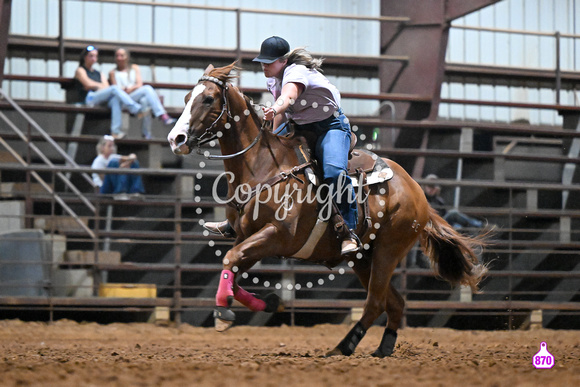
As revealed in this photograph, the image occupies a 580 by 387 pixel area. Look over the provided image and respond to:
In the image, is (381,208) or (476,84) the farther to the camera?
(476,84)

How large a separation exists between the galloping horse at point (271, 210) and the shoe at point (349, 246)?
14 centimetres

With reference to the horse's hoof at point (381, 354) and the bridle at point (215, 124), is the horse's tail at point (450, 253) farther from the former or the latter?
the bridle at point (215, 124)

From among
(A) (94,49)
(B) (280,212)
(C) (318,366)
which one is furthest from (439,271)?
(A) (94,49)

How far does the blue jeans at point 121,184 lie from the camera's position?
9.56 m

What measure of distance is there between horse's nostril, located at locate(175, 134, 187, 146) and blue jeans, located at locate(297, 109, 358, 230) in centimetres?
107

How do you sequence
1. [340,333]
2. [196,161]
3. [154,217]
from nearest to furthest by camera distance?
[340,333], [154,217], [196,161]

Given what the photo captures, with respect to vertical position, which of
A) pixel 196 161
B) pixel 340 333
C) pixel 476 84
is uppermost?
pixel 476 84

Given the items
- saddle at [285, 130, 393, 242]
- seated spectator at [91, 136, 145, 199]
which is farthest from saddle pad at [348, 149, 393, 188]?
seated spectator at [91, 136, 145, 199]

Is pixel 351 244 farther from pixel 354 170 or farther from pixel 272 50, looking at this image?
pixel 272 50

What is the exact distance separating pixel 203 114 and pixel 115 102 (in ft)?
17.7

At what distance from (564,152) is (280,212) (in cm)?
874

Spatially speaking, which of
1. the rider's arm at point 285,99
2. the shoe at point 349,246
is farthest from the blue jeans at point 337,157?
the rider's arm at point 285,99

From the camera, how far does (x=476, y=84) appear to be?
14.1 meters

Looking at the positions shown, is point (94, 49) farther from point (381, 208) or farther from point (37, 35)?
point (381, 208)
